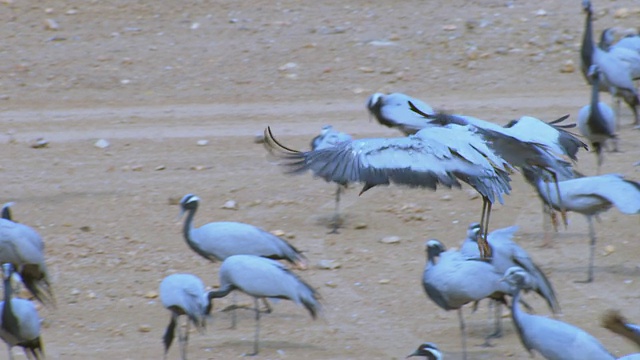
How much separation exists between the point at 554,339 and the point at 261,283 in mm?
1658

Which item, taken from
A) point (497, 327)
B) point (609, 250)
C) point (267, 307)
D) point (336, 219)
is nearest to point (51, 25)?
point (336, 219)

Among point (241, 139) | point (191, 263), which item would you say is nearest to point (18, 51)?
point (241, 139)

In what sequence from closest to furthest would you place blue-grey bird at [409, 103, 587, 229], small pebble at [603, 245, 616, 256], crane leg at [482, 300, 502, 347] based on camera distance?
crane leg at [482, 300, 502, 347] → blue-grey bird at [409, 103, 587, 229] → small pebble at [603, 245, 616, 256]

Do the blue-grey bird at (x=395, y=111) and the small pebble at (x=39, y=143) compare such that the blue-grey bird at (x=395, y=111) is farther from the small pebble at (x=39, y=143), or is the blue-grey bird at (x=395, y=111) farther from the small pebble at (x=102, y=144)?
the small pebble at (x=39, y=143)

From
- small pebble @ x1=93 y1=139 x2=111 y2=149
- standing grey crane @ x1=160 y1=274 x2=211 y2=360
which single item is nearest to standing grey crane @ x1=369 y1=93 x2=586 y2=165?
standing grey crane @ x1=160 y1=274 x2=211 y2=360

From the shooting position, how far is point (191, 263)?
26.1ft

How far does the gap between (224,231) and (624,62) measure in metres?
5.11

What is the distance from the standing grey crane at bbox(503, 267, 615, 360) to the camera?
19.1ft

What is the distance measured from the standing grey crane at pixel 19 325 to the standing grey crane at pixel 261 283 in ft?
3.20

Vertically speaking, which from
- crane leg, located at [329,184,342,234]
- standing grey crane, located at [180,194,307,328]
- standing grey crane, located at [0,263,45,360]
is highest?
standing grey crane, located at [0,263,45,360]

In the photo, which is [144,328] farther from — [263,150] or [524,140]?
[263,150]

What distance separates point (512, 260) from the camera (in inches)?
269

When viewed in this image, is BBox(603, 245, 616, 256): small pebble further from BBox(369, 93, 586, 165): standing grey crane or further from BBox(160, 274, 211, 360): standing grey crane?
BBox(160, 274, 211, 360): standing grey crane

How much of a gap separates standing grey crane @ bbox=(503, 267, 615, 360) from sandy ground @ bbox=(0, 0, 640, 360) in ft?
1.74
